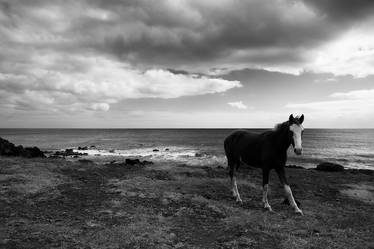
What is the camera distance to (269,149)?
10945 mm

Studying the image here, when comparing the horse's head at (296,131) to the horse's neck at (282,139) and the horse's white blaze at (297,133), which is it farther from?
the horse's neck at (282,139)

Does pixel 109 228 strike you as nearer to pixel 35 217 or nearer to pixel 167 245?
pixel 167 245

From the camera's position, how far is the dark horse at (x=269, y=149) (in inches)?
385

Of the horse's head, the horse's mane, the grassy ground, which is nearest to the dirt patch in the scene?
the grassy ground

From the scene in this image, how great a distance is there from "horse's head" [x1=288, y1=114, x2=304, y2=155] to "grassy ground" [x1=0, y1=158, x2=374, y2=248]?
8.53 ft

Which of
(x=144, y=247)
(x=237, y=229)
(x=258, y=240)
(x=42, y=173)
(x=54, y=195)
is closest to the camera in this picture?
(x=144, y=247)

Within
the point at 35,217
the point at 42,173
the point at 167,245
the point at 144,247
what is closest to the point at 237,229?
the point at 167,245

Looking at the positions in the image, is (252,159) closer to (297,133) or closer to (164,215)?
(297,133)

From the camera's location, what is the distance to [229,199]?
12367 mm

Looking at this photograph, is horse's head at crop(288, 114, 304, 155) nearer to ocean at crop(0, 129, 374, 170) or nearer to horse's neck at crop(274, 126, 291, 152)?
horse's neck at crop(274, 126, 291, 152)

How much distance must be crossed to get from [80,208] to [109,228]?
2.44 metres

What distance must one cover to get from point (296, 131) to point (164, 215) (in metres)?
5.54

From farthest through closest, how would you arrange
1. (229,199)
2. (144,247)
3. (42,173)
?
(42,173), (229,199), (144,247)

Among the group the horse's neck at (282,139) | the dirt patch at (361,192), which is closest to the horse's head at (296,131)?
the horse's neck at (282,139)
